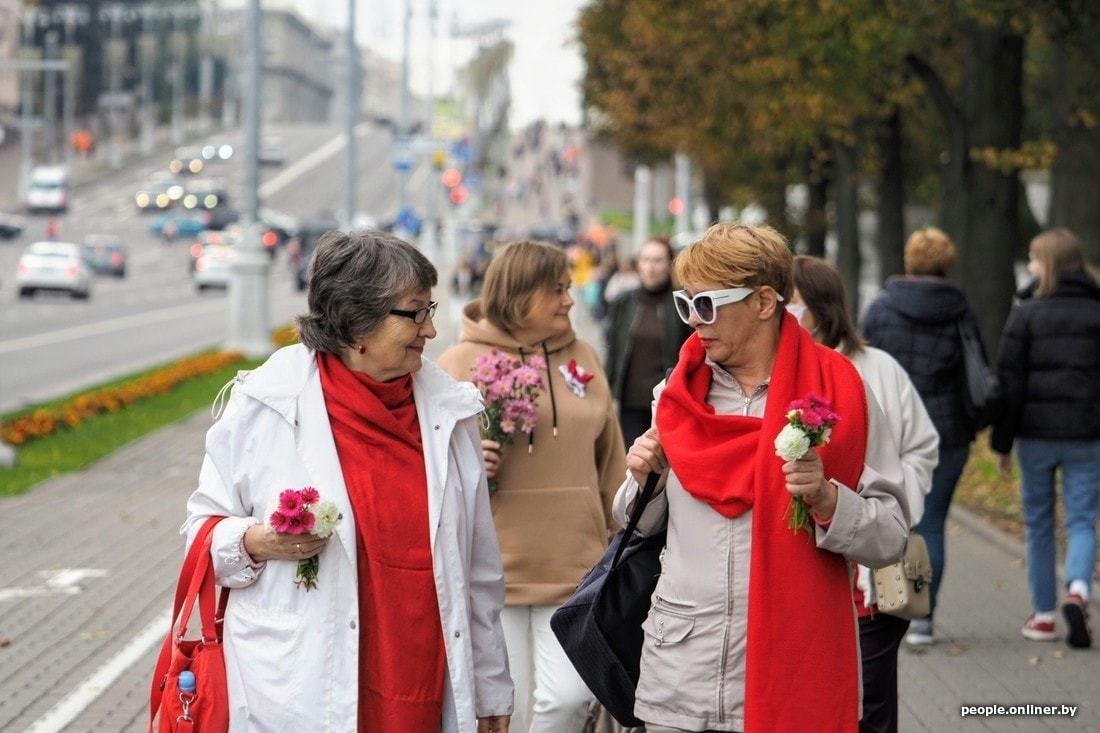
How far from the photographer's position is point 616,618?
4.50 metres

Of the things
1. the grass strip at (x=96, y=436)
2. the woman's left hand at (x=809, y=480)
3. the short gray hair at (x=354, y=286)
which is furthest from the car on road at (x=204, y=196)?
the woman's left hand at (x=809, y=480)

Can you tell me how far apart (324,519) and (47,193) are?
10060cm

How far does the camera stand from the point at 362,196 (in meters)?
118

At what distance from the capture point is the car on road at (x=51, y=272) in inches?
1978

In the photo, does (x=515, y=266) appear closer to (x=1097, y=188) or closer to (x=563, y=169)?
(x=1097, y=188)

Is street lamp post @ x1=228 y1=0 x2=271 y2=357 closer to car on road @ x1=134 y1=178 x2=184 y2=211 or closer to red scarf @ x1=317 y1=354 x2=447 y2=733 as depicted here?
red scarf @ x1=317 y1=354 x2=447 y2=733

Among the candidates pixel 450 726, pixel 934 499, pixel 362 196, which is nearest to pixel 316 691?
Result: pixel 450 726

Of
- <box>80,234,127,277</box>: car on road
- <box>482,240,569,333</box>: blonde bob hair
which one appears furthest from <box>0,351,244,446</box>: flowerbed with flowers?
<box>80,234,127,277</box>: car on road

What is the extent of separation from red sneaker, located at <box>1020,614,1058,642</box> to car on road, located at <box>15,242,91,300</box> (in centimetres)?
4405

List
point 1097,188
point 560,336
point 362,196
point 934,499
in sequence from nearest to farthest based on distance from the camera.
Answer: point 560,336 < point 934,499 < point 1097,188 < point 362,196

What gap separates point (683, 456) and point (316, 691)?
0.92m

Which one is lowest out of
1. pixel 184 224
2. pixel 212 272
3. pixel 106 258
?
pixel 212 272

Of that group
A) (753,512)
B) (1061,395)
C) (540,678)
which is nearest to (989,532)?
(1061,395)

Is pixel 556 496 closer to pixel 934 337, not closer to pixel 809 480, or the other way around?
pixel 809 480
